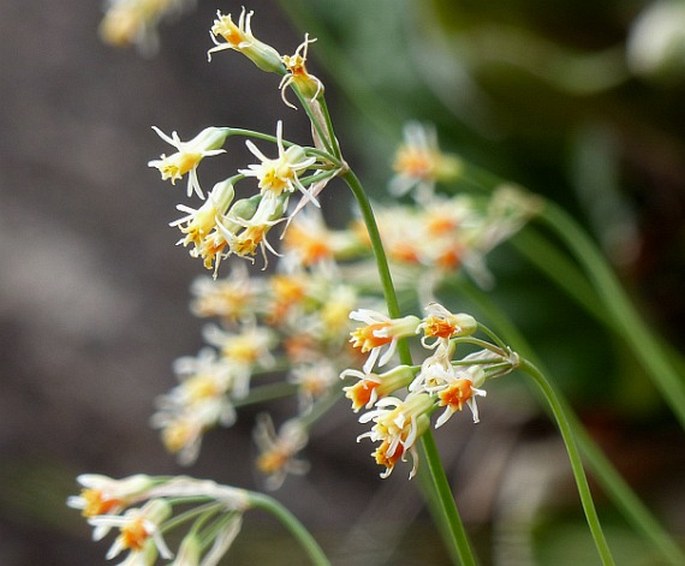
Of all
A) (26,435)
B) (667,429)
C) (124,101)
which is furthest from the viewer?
(124,101)

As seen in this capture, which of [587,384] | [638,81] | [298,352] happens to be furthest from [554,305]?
[298,352]

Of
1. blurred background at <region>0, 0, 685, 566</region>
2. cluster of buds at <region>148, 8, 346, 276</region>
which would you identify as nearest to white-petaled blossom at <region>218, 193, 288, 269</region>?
cluster of buds at <region>148, 8, 346, 276</region>

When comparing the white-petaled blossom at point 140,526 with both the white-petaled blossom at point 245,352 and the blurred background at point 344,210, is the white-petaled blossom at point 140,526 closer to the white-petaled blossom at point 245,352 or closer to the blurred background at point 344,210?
the white-petaled blossom at point 245,352

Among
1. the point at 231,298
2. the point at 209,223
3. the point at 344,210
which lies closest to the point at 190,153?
the point at 209,223

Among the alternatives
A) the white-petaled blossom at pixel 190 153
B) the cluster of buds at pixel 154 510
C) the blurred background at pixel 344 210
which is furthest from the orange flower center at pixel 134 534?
the blurred background at pixel 344 210

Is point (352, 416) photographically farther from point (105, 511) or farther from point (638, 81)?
point (105, 511)
